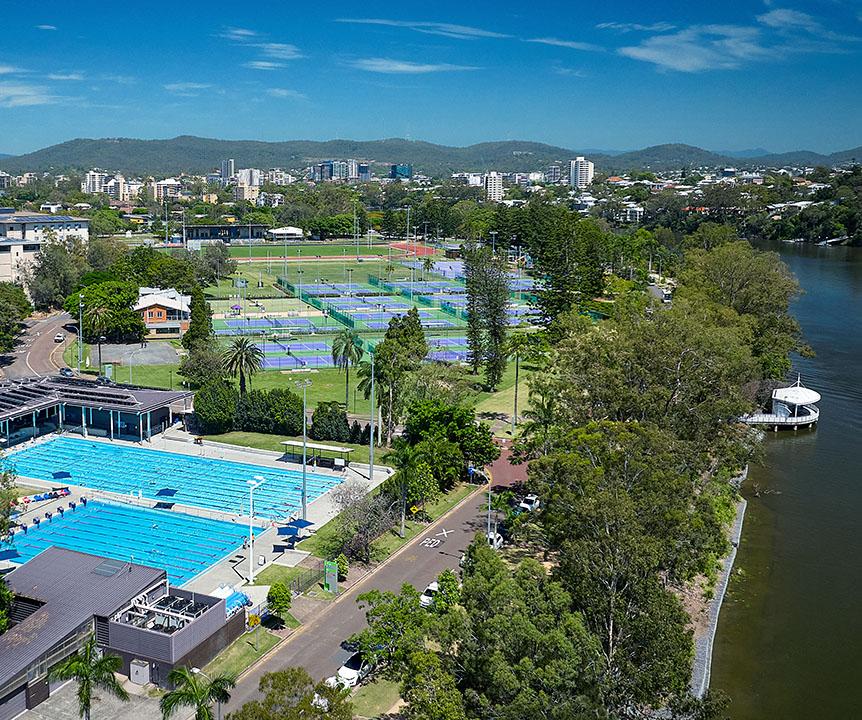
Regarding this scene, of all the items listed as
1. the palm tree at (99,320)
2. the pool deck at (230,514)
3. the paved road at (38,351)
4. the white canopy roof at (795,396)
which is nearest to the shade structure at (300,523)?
the pool deck at (230,514)

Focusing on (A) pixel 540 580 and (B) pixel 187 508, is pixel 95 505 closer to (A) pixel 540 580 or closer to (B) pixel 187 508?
(B) pixel 187 508

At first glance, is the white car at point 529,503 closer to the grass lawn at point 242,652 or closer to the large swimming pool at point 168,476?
the large swimming pool at point 168,476

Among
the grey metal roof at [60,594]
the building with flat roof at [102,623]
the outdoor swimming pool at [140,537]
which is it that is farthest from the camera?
the outdoor swimming pool at [140,537]

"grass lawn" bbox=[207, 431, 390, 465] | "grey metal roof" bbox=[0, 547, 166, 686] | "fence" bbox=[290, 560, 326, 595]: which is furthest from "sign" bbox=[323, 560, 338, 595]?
"grass lawn" bbox=[207, 431, 390, 465]

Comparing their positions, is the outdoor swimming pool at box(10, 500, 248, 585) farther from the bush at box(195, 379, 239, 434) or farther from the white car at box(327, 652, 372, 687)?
the bush at box(195, 379, 239, 434)

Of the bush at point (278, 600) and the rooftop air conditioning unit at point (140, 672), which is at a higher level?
the bush at point (278, 600)

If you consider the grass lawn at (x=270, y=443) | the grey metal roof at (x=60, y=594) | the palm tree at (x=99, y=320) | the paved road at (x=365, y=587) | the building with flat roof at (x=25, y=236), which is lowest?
the paved road at (x=365, y=587)
